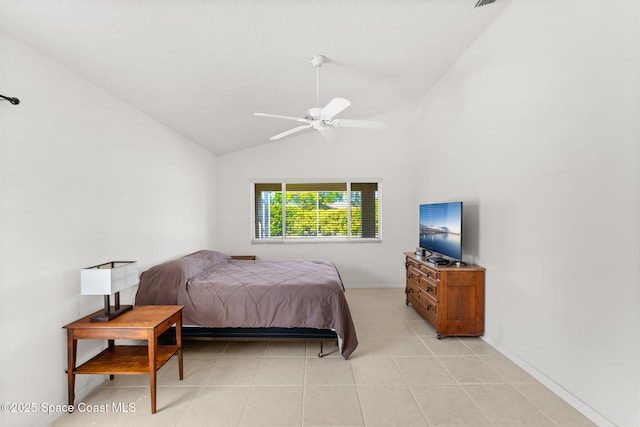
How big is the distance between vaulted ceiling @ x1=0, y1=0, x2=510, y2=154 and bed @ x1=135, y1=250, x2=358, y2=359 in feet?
6.07

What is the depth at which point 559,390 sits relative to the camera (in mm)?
2117

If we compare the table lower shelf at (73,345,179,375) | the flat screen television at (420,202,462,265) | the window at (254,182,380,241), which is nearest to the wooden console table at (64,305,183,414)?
the table lower shelf at (73,345,179,375)

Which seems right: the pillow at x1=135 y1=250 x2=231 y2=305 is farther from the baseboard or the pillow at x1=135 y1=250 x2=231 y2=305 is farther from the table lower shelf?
the baseboard

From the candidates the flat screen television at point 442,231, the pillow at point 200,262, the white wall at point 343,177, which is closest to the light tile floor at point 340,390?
the pillow at point 200,262

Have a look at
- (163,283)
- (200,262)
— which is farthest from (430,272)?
(163,283)

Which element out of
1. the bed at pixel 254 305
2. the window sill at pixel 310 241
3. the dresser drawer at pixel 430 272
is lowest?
the bed at pixel 254 305

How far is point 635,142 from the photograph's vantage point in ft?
5.37

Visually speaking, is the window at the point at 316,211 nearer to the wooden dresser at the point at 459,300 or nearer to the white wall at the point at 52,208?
the wooden dresser at the point at 459,300

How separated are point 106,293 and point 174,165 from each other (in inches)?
84.3

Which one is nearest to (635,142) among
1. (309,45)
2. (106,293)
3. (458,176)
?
(458,176)

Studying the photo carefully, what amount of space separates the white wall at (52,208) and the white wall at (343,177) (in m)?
2.33

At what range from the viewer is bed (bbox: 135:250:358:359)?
275 cm

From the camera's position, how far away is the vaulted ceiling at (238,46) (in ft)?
5.52

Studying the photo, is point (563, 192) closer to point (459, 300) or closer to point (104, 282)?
point (459, 300)
